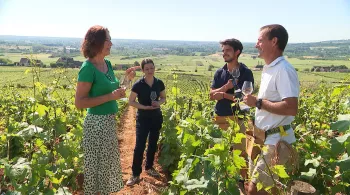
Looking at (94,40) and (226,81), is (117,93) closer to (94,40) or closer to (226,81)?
(94,40)

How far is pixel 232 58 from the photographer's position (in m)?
3.78

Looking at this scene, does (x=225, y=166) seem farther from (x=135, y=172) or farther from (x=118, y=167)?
(x=135, y=172)

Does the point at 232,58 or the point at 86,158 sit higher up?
the point at 232,58

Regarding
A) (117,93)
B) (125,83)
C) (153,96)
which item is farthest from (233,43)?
(117,93)

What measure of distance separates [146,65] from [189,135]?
1661 millimetres

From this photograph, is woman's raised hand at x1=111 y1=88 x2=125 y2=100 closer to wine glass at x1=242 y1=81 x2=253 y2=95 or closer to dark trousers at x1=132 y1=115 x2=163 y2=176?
wine glass at x1=242 y1=81 x2=253 y2=95

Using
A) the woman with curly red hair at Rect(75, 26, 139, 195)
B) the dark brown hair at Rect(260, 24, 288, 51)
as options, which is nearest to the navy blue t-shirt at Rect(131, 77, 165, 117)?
the woman with curly red hair at Rect(75, 26, 139, 195)

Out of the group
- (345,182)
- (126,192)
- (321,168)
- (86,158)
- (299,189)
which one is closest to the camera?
(299,189)

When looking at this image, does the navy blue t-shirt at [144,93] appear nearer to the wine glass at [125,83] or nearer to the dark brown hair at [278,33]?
the wine glass at [125,83]

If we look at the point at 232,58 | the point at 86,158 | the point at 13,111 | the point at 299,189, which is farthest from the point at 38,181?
the point at 13,111

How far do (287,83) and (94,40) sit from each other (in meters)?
1.64

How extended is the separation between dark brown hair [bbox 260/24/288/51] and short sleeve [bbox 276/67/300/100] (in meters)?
0.27

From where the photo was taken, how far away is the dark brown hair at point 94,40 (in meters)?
2.81

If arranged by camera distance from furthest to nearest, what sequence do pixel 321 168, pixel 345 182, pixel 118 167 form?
pixel 118 167 → pixel 321 168 → pixel 345 182
